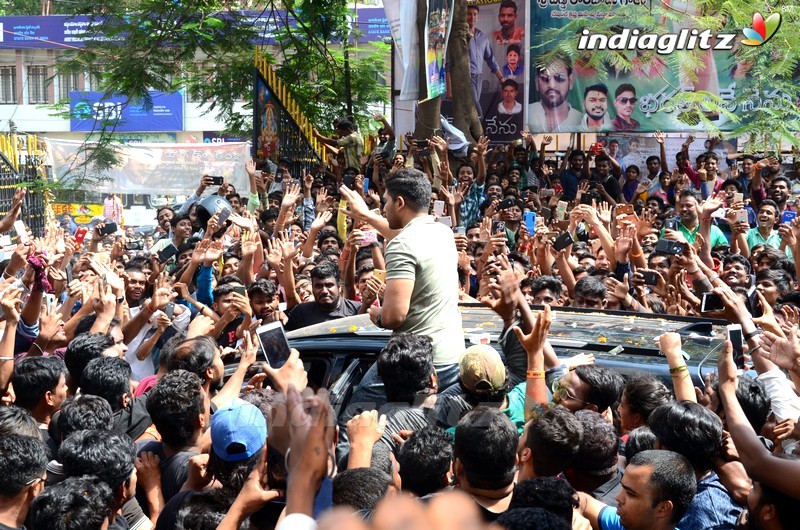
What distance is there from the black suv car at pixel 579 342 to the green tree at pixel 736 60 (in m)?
10.5

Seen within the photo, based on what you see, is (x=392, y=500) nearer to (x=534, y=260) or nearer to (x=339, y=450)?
(x=339, y=450)

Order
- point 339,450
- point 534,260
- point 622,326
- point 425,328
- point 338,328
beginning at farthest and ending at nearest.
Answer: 1. point 534,260
2. point 338,328
3. point 622,326
4. point 425,328
5. point 339,450

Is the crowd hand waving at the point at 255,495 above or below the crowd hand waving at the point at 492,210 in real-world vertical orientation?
above

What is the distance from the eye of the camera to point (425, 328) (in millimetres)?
4617

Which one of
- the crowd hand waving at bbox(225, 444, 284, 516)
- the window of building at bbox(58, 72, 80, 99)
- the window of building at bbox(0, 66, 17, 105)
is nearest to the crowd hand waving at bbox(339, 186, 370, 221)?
the crowd hand waving at bbox(225, 444, 284, 516)

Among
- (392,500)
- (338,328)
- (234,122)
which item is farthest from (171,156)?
(392,500)

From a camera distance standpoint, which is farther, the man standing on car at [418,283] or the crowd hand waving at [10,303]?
the crowd hand waving at [10,303]

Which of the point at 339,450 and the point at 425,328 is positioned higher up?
the point at 425,328

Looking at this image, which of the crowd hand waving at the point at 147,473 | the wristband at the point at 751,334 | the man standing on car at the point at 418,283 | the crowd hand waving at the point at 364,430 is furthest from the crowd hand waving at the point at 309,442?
the wristband at the point at 751,334

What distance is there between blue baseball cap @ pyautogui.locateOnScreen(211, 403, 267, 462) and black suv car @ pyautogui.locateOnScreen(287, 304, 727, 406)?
1403mm

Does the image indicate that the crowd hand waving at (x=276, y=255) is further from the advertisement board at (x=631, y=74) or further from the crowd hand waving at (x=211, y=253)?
the advertisement board at (x=631, y=74)

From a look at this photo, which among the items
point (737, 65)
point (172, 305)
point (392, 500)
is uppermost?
point (737, 65)

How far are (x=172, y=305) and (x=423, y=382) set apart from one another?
10.0 feet

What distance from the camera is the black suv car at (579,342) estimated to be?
4500mm
